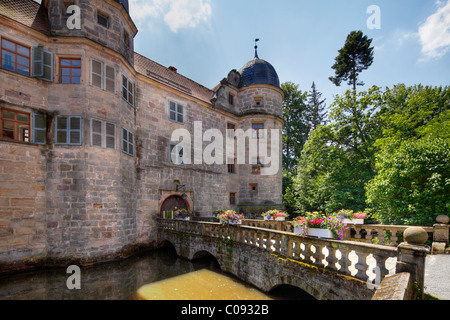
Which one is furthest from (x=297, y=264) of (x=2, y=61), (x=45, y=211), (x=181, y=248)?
(x=2, y=61)

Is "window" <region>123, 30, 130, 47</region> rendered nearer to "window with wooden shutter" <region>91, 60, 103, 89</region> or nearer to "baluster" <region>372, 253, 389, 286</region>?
"window with wooden shutter" <region>91, 60, 103, 89</region>

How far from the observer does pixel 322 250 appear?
22.9 feet

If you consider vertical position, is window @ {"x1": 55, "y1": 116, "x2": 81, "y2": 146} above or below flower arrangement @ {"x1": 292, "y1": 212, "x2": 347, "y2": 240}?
above

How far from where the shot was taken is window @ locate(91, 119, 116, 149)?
10.1 m

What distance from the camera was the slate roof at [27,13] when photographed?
9.49m

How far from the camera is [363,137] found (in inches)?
742

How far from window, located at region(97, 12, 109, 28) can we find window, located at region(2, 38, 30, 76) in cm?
341

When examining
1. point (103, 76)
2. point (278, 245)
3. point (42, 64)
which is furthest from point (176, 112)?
point (278, 245)

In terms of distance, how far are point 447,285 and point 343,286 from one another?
7.64 ft

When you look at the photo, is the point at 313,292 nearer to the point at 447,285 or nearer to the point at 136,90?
the point at 447,285

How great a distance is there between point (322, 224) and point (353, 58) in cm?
2119

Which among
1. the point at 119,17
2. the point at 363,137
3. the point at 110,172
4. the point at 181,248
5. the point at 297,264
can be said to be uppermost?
the point at 119,17

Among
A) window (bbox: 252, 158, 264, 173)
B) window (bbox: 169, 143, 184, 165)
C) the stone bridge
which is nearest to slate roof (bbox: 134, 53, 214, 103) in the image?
window (bbox: 169, 143, 184, 165)

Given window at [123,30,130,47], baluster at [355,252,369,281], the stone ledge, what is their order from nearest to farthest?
the stone ledge, baluster at [355,252,369,281], window at [123,30,130,47]
